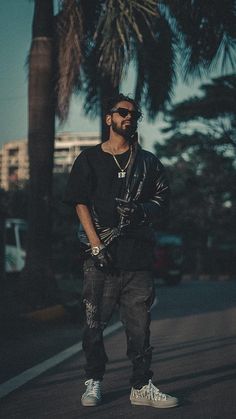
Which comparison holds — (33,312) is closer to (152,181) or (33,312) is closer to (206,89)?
(152,181)

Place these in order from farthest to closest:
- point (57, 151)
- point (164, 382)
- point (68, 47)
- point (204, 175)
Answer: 1. point (57, 151)
2. point (204, 175)
3. point (68, 47)
4. point (164, 382)

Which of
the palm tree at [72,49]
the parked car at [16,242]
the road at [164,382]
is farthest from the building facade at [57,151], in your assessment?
the road at [164,382]

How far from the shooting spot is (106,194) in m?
5.08

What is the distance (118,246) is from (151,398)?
0.98 metres

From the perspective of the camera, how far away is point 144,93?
16.6m

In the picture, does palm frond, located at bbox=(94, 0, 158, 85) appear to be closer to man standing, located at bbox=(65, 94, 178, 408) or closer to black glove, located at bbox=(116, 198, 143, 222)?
man standing, located at bbox=(65, 94, 178, 408)

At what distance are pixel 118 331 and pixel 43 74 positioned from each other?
4.43 metres

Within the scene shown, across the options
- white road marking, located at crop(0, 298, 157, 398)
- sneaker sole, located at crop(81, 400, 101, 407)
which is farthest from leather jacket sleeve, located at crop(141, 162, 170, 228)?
white road marking, located at crop(0, 298, 157, 398)

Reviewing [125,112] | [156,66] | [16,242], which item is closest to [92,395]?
[125,112]

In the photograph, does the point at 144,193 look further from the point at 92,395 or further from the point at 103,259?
the point at 92,395

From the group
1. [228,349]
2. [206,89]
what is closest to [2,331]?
[228,349]

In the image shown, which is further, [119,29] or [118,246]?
[119,29]

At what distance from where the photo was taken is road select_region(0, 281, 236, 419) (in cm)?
484

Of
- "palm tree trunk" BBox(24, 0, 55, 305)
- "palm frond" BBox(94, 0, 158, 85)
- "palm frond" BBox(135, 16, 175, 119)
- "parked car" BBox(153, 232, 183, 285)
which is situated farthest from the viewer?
"parked car" BBox(153, 232, 183, 285)
